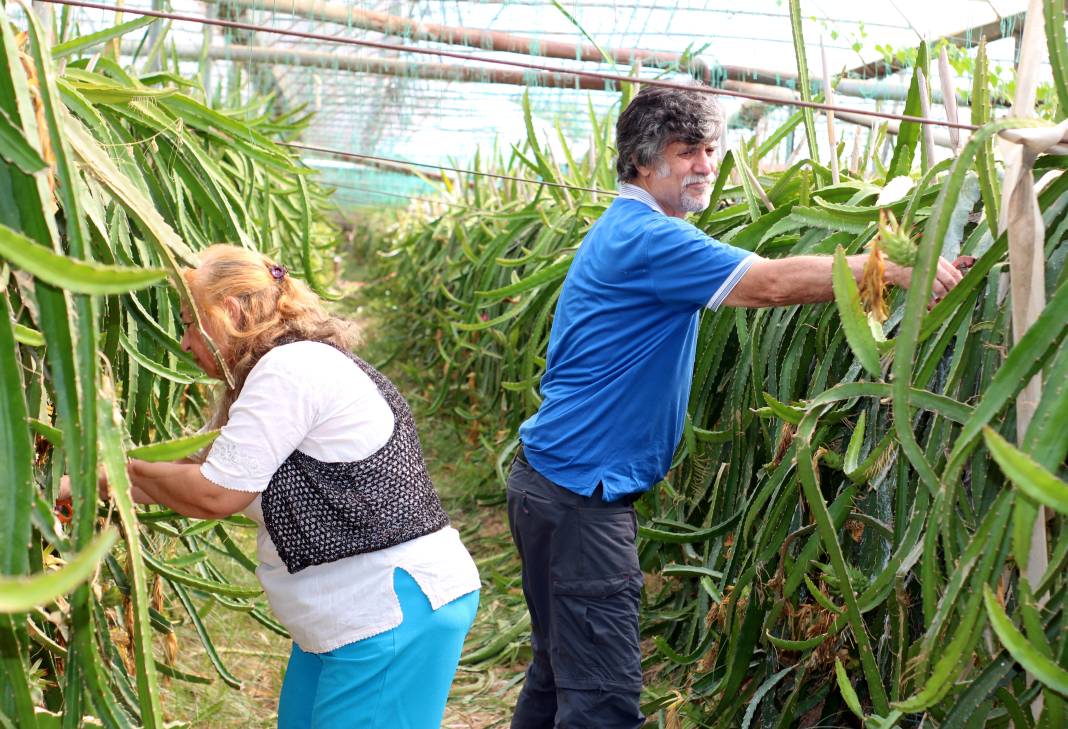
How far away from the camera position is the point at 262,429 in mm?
1609

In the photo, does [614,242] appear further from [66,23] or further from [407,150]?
[407,150]

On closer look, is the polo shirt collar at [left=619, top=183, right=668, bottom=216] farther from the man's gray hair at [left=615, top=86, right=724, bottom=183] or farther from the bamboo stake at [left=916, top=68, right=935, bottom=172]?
the bamboo stake at [left=916, top=68, right=935, bottom=172]

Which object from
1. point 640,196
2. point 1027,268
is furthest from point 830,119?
point 1027,268

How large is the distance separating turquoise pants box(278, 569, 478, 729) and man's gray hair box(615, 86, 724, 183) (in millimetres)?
849

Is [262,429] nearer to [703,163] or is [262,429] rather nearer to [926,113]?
[703,163]

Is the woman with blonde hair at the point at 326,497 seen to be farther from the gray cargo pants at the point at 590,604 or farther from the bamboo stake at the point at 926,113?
the bamboo stake at the point at 926,113

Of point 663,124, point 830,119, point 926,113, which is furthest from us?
point 830,119

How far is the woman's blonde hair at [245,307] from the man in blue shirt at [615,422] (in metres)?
0.51

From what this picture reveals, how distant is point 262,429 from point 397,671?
1.43 ft

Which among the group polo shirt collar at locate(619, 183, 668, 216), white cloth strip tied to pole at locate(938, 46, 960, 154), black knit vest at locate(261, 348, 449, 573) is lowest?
black knit vest at locate(261, 348, 449, 573)

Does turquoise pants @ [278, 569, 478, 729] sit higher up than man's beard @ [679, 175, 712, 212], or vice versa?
man's beard @ [679, 175, 712, 212]

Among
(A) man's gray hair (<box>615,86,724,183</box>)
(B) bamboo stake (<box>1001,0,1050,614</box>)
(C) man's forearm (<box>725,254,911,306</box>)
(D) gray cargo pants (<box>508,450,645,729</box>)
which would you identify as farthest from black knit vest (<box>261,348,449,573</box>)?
(B) bamboo stake (<box>1001,0,1050,614</box>)

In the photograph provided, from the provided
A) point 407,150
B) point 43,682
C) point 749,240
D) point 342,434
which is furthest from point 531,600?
point 407,150

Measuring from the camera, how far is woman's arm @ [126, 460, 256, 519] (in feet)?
5.24
